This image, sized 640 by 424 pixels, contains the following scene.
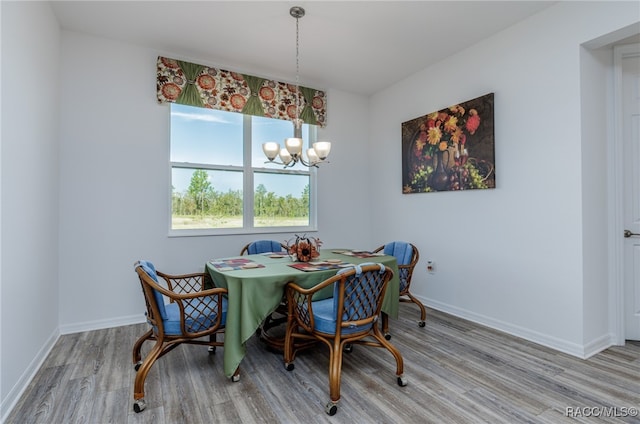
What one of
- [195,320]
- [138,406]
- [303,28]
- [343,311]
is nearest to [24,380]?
[138,406]

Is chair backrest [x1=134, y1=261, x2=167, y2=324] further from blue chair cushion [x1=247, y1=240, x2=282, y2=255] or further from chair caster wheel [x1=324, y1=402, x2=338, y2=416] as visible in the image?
blue chair cushion [x1=247, y1=240, x2=282, y2=255]

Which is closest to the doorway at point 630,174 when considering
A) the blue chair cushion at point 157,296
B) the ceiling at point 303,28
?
the ceiling at point 303,28

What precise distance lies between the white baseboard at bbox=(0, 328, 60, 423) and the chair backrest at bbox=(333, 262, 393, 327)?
203cm

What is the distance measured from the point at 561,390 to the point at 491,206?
1737mm

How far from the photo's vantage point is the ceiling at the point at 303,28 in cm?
285

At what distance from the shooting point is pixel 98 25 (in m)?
3.11

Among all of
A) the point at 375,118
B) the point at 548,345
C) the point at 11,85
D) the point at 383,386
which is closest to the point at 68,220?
the point at 11,85

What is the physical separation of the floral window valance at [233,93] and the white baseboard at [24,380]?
256 cm

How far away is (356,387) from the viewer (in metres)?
2.21

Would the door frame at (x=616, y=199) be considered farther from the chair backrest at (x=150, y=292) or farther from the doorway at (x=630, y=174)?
the chair backrest at (x=150, y=292)

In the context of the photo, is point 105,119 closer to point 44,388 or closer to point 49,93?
point 49,93

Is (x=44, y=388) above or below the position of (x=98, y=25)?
below

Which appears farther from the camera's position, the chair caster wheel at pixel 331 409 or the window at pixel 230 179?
the window at pixel 230 179

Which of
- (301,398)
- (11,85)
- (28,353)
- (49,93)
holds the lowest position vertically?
(301,398)
